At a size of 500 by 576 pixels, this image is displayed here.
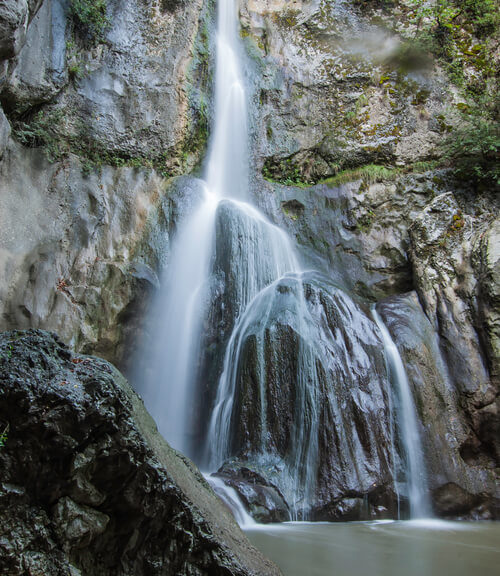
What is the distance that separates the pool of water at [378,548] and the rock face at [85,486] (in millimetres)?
1306

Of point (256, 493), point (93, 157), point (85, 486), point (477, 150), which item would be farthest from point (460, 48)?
point (85, 486)

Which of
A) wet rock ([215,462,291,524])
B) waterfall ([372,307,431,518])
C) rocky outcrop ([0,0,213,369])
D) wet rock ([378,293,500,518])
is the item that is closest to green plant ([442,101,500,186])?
wet rock ([378,293,500,518])

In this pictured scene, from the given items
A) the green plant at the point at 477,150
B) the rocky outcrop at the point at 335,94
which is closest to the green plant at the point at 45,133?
the rocky outcrop at the point at 335,94

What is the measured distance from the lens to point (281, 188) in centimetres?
1059

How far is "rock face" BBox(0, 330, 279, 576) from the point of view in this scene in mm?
1844

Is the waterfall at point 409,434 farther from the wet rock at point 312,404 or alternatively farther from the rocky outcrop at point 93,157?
the rocky outcrop at point 93,157

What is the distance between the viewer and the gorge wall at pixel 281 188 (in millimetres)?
6422

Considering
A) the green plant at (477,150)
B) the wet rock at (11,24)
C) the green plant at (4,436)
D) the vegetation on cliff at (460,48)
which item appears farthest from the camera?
the vegetation on cliff at (460,48)

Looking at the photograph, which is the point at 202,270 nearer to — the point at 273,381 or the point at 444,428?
the point at 273,381

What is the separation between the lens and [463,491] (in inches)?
236

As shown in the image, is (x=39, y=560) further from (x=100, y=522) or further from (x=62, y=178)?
(x=62, y=178)

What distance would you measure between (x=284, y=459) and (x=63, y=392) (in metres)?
4.26

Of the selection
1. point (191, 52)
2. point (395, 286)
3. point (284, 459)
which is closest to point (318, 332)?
point (284, 459)

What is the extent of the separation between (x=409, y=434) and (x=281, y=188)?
650 cm
